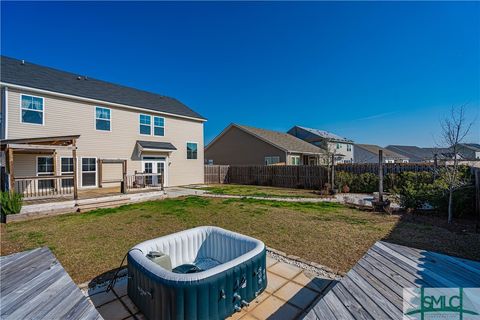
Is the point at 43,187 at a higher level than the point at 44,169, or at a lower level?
lower

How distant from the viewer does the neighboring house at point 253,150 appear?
A: 80.5 feet

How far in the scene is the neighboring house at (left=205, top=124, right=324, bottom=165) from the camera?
80.5 ft

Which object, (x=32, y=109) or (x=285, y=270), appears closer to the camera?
(x=285, y=270)

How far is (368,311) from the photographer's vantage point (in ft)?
6.29

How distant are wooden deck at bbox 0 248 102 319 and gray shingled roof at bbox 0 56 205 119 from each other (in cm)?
1293

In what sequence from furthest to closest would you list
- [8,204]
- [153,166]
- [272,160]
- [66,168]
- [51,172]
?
[272,160]
[153,166]
[66,168]
[51,172]
[8,204]

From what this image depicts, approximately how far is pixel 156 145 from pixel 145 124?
178cm

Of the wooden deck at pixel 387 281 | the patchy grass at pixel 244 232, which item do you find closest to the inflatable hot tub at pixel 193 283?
the wooden deck at pixel 387 281

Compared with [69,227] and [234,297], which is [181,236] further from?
[69,227]

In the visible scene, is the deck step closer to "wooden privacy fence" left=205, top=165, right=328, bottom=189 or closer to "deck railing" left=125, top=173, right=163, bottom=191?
"deck railing" left=125, top=173, right=163, bottom=191

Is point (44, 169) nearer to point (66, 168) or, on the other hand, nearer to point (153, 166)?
point (66, 168)

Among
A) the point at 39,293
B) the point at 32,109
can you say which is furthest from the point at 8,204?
the point at 39,293

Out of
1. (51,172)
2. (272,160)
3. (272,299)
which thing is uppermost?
(272,160)

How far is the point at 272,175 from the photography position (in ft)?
69.8
